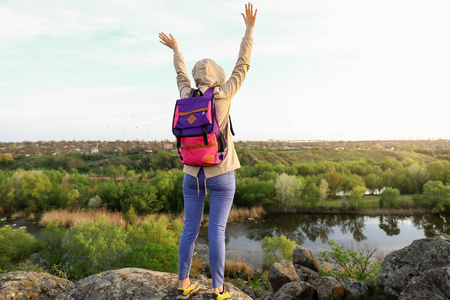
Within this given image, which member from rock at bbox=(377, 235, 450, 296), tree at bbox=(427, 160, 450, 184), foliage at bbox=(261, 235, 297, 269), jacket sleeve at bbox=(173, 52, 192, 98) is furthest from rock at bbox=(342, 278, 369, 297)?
tree at bbox=(427, 160, 450, 184)

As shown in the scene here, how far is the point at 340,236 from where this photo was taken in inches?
918

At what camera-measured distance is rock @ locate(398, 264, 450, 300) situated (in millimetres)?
3189

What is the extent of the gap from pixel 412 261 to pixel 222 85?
16.0 feet

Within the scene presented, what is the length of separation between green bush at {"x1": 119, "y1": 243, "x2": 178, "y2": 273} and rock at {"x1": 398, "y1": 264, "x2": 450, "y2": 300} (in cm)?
655

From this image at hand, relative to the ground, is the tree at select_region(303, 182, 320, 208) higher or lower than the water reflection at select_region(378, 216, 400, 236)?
higher

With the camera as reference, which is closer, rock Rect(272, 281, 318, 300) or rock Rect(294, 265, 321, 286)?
rock Rect(272, 281, 318, 300)

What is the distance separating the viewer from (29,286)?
3.48 meters

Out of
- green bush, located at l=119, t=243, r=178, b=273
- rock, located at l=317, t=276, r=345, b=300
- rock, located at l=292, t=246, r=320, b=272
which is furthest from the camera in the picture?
rock, located at l=292, t=246, r=320, b=272

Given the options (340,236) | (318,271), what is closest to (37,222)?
(318,271)

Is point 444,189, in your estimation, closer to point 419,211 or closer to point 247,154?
point 419,211

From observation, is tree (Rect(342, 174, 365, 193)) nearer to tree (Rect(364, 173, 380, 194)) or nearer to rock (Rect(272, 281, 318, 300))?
tree (Rect(364, 173, 380, 194))

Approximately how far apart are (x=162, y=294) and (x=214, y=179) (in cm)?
145

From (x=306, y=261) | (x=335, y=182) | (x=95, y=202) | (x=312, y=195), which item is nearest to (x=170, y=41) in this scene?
(x=306, y=261)

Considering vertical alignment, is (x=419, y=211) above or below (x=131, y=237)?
below
